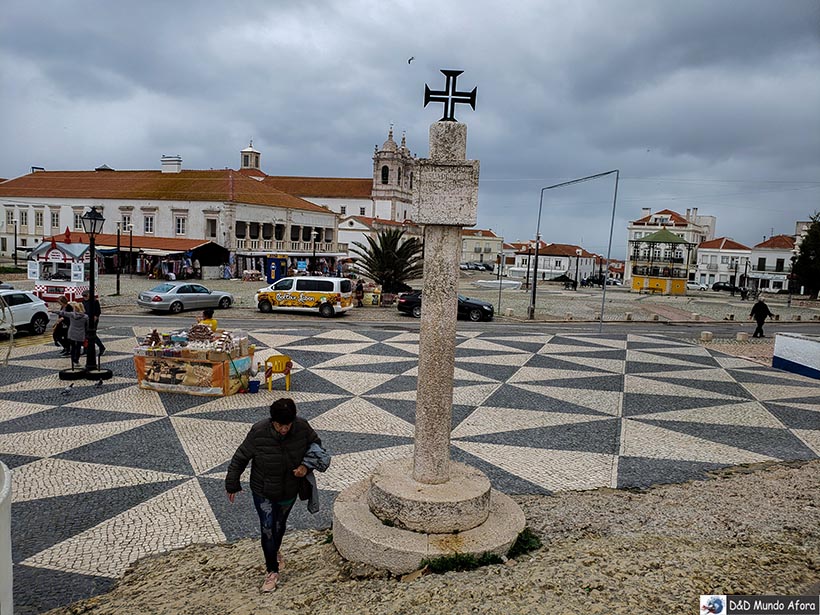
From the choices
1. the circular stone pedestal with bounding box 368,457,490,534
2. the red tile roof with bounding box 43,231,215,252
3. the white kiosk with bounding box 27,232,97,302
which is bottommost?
the circular stone pedestal with bounding box 368,457,490,534

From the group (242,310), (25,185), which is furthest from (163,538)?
(25,185)

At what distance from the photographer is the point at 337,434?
953 cm

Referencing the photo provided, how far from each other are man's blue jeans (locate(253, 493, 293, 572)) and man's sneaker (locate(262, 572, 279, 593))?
4 centimetres

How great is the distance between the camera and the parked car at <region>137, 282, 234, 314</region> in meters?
24.5

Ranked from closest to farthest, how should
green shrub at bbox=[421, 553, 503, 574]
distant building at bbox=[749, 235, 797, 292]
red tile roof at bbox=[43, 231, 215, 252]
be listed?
green shrub at bbox=[421, 553, 503, 574], red tile roof at bbox=[43, 231, 215, 252], distant building at bbox=[749, 235, 797, 292]

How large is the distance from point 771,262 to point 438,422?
287ft

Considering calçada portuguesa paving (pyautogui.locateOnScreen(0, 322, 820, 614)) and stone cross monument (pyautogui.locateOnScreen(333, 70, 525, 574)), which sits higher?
stone cross monument (pyautogui.locateOnScreen(333, 70, 525, 574))

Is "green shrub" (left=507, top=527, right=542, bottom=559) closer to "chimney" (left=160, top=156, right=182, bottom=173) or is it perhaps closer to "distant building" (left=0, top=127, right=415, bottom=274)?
"distant building" (left=0, top=127, right=415, bottom=274)

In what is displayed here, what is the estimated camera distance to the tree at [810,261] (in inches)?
1849

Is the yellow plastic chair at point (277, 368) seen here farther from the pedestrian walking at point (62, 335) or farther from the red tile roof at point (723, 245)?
the red tile roof at point (723, 245)

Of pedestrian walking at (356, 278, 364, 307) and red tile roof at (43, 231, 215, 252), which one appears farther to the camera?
red tile roof at (43, 231, 215, 252)

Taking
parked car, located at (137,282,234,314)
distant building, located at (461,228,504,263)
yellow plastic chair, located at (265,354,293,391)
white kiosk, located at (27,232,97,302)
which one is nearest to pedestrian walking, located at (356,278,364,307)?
parked car, located at (137,282,234,314)

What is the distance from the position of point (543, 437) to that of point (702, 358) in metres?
9.98

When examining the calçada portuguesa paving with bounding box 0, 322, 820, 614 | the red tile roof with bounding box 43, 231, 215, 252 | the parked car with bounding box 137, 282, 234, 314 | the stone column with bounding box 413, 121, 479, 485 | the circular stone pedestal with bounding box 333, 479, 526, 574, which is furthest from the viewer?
the red tile roof with bounding box 43, 231, 215, 252
